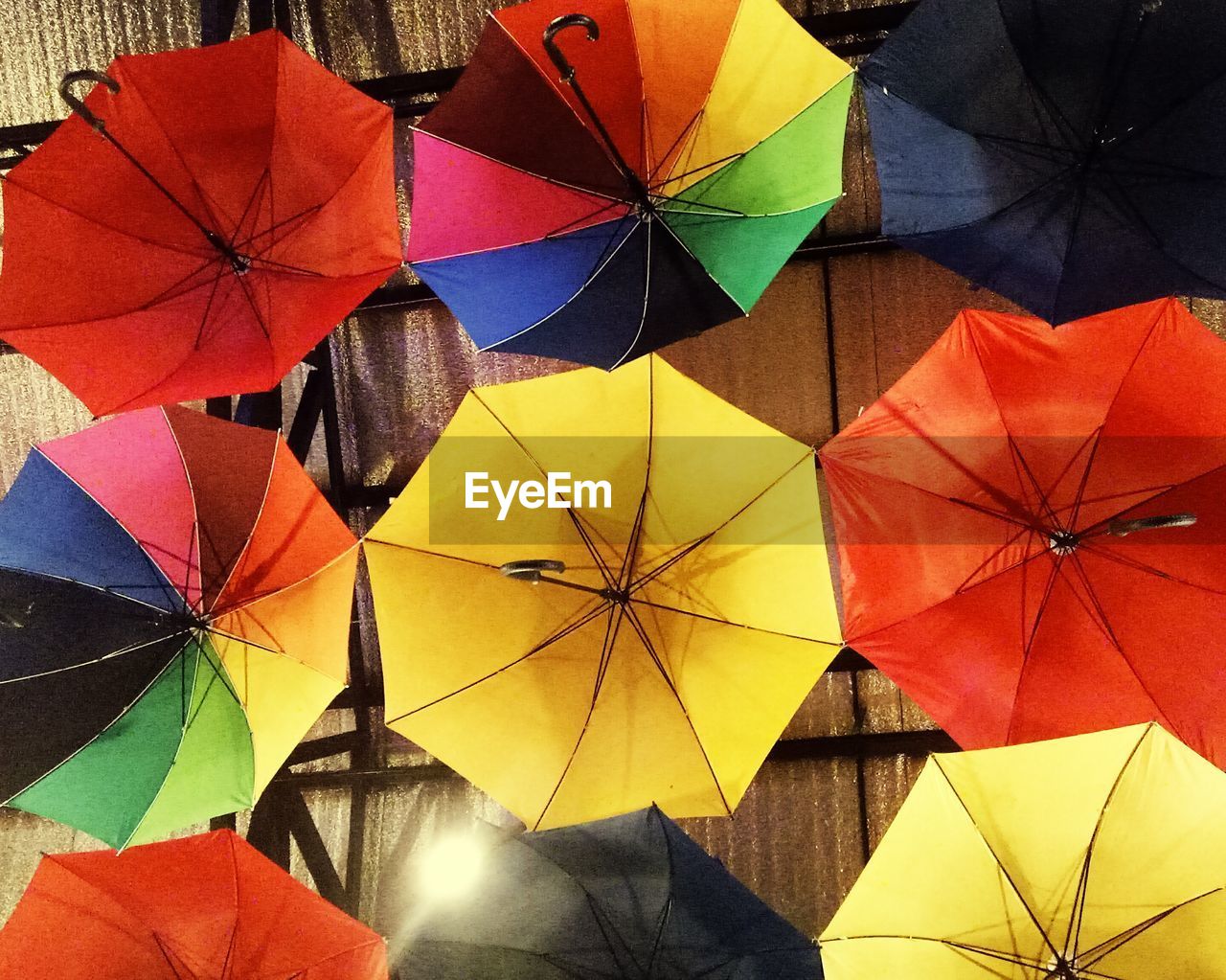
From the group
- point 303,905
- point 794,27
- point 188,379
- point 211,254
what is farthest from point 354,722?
point 794,27

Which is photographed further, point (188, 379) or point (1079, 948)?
point (188, 379)

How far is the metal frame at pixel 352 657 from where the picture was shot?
147 inches

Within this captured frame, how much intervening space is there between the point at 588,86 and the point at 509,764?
2.40 meters

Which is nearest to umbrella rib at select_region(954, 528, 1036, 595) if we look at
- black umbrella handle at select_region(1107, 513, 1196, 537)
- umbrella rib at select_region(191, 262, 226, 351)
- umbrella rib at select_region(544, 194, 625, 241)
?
black umbrella handle at select_region(1107, 513, 1196, 537)

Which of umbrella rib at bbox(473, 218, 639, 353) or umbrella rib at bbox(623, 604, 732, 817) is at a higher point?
umbrella rib at bbox(473, 218, 639, 353)

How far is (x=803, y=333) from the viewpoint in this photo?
161 inches

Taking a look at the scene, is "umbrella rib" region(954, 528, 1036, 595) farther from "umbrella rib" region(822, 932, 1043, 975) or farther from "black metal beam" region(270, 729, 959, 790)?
"umbrella rib" region(822, 932, 1043, 975)

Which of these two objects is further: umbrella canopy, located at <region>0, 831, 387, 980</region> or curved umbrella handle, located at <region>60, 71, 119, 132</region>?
Answer: umbrella canopy, located at <region>0, 831, 387, 980</region>

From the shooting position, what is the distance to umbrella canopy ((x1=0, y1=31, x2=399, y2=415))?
3.28 meters

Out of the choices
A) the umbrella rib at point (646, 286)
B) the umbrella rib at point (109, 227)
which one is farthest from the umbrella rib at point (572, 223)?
the umbrella rib at point (109, 227)

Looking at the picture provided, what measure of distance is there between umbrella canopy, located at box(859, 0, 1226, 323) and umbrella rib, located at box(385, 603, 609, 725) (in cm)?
170

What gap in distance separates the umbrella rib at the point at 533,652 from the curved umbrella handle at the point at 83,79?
86.1 inches

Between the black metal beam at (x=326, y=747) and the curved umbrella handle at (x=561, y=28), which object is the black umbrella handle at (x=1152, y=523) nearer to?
the curved umbrella handle at (x=561, y=28)

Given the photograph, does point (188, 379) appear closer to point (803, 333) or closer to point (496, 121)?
point (496, 121)
